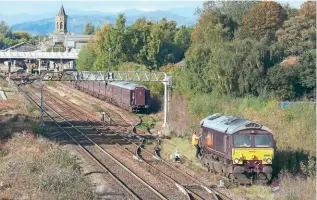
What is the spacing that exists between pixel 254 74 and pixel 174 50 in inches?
1696

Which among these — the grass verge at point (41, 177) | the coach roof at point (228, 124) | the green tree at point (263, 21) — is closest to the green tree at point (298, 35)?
the green tree at point (263, 21)

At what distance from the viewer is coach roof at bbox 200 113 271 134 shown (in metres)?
22.9

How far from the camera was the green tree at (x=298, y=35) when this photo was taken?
174ft

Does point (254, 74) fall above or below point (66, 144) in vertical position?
above

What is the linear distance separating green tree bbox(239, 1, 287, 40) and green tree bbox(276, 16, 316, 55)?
3.77 metres

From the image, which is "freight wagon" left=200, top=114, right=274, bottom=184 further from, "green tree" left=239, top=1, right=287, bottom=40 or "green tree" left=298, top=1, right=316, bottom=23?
"green tree" left=239, top=1, right=287, bottom=40

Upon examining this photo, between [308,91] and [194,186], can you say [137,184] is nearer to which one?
[194,186]

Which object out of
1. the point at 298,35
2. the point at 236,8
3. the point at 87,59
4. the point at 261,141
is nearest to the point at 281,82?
the point at 298,35

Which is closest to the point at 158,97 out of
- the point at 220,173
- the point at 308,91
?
the point at 308,91

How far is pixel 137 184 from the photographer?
23156 mm

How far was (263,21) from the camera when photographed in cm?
6397

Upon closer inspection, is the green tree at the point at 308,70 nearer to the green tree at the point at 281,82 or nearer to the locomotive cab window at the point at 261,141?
the green tree at the point at 281,82

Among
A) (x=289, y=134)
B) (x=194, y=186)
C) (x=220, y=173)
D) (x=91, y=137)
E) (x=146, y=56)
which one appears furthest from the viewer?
(x=146, y=56)

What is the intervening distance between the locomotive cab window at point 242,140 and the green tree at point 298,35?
31.8m
